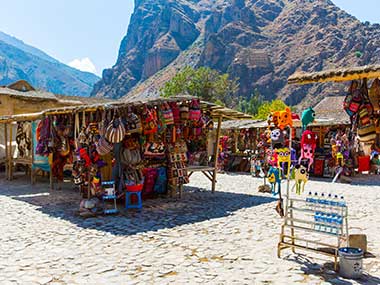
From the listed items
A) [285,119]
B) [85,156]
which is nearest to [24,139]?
[85,156]

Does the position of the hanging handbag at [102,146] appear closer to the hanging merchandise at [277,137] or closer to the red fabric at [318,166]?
the hanging merchandise at [277,137]

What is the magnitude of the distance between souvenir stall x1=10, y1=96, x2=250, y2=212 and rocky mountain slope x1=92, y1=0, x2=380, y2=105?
65569mm

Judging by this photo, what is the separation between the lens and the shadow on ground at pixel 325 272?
4.57 meters

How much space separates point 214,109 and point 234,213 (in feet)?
12.0

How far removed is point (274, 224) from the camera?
744 cm

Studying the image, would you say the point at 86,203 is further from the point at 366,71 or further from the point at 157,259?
the point at 366,71

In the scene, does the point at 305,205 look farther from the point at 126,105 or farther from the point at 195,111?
the point at 195,111

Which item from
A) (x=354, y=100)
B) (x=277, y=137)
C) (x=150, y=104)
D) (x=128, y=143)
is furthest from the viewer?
(x=128, y=143)

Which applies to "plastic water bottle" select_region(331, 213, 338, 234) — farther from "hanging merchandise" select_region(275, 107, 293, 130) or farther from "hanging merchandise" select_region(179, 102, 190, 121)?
"hanging merchandise" select_region(179, 102, 190, 121)

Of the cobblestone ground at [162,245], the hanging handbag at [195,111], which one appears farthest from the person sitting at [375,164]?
the hanging handbag at [195,111]

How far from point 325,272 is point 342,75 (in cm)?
244

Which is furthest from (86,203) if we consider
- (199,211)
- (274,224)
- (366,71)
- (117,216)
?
(366,71)

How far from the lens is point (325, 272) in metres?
4.88

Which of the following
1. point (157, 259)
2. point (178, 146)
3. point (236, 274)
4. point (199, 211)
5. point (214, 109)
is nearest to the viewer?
point (236, 274)
